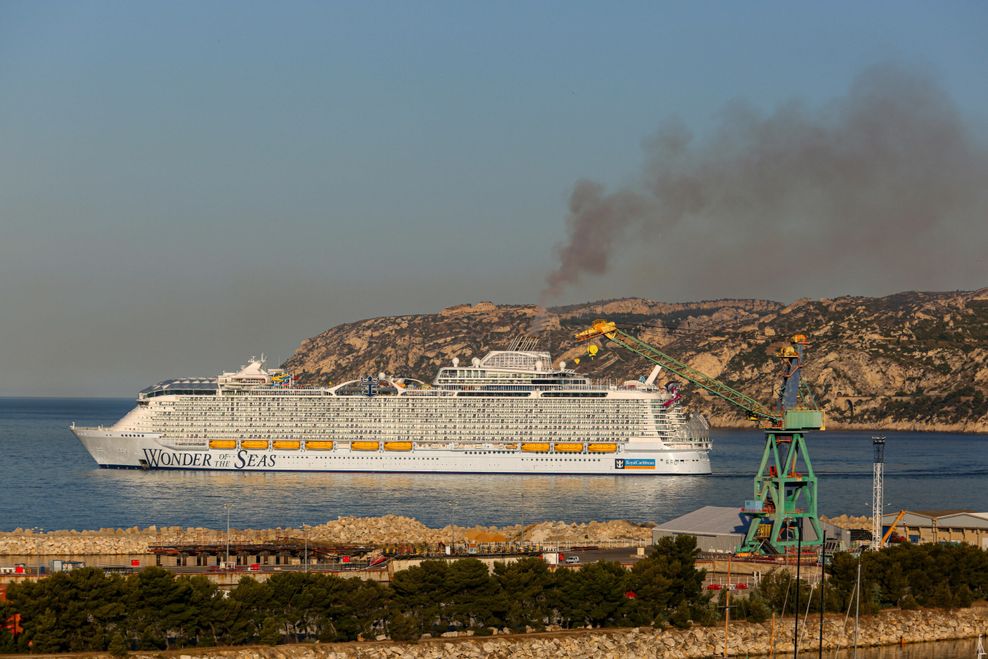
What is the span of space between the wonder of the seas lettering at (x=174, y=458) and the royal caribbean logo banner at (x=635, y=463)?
2750cm

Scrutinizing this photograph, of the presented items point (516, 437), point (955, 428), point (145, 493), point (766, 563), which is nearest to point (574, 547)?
point (766, 563)

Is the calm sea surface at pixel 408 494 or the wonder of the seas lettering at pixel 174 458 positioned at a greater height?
the wonder of the seas lettering at pixel 174 458

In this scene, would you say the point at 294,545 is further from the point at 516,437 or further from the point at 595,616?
the point at 516,437

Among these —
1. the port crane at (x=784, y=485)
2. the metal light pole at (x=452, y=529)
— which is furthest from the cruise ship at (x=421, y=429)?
the port crane at (x=784, y=485)

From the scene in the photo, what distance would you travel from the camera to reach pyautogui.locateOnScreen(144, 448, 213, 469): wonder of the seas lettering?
314ft

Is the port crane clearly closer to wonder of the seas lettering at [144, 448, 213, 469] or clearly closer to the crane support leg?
the crane support leg

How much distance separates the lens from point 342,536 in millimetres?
56531

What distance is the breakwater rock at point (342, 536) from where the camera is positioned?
176 ft

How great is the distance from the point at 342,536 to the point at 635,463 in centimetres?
3969

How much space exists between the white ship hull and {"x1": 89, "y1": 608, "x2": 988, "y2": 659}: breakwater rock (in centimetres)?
5110

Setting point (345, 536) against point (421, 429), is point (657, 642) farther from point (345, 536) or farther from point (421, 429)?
point (421, 429)

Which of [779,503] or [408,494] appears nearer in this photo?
[779,503]

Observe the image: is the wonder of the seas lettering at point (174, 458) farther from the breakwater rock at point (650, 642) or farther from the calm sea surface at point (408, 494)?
the breakwater rock at point (650, 642)

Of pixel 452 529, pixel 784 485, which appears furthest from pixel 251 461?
pixel 784 485
